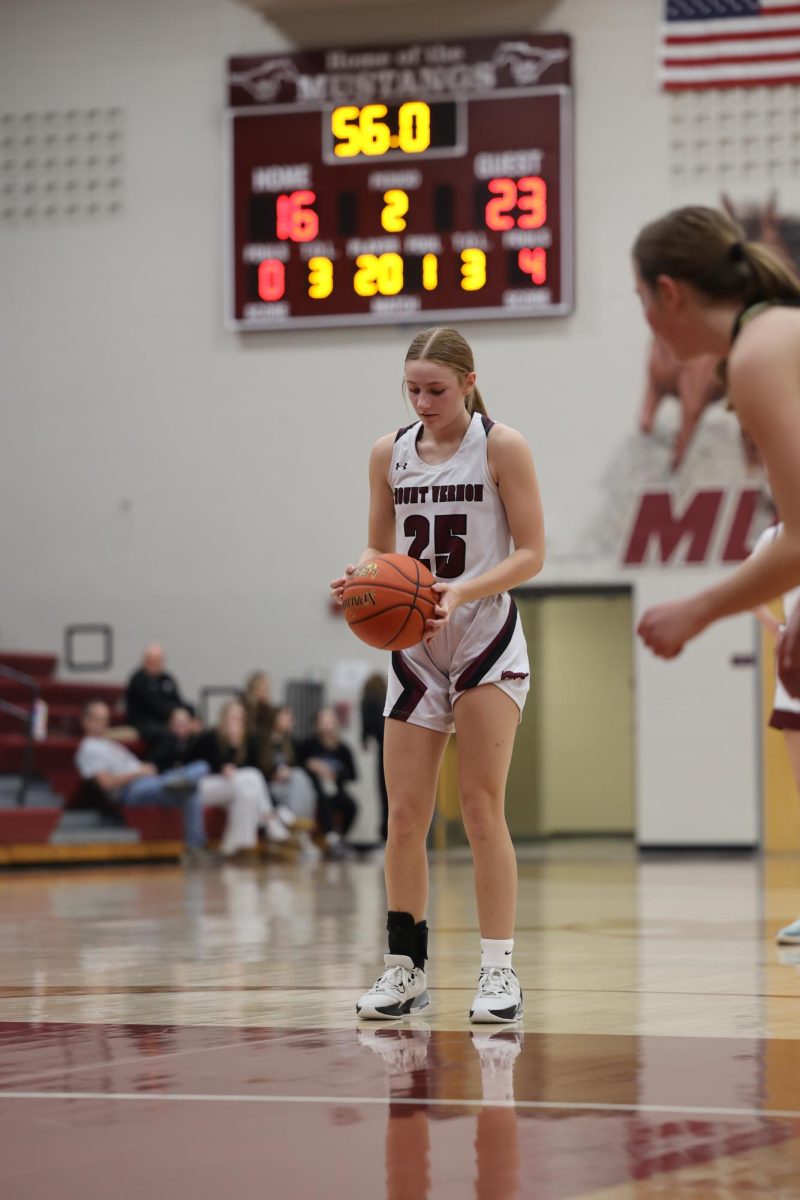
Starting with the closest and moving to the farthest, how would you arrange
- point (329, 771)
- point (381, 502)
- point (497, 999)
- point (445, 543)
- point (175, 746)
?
point (497, 999) → point (445, 543) → point (381, 502) → point (175, 746) → point (329, 771)

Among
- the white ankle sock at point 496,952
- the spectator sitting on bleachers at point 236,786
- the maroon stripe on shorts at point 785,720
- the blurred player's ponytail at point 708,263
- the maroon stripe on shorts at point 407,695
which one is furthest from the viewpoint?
the spectator sitting on bleachers at point 236,786

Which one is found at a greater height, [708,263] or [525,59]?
[525,59]

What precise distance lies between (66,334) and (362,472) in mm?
3601

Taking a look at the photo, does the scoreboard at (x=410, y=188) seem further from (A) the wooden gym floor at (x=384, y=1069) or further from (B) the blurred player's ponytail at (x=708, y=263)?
(B) the blurred player's ponytail at (x=708, y=263)

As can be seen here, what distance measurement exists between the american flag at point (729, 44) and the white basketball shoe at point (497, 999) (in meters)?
13.9

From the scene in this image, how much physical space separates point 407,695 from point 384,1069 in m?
1.22

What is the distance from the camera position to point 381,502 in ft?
16.2

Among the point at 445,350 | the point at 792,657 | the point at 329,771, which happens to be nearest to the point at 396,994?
the point at 445,350

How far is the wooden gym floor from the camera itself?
2789 millimetres

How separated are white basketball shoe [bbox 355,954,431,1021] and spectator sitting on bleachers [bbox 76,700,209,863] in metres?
10.2

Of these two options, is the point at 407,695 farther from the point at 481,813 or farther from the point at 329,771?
the point at 329,771

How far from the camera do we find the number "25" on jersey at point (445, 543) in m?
4.76

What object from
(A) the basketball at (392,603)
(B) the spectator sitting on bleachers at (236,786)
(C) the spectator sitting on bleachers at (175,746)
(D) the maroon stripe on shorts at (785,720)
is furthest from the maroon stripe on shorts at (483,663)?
(C) the spectator sitting on bleachers at (175,746)

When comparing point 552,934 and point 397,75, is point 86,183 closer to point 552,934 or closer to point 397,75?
point 397,75
